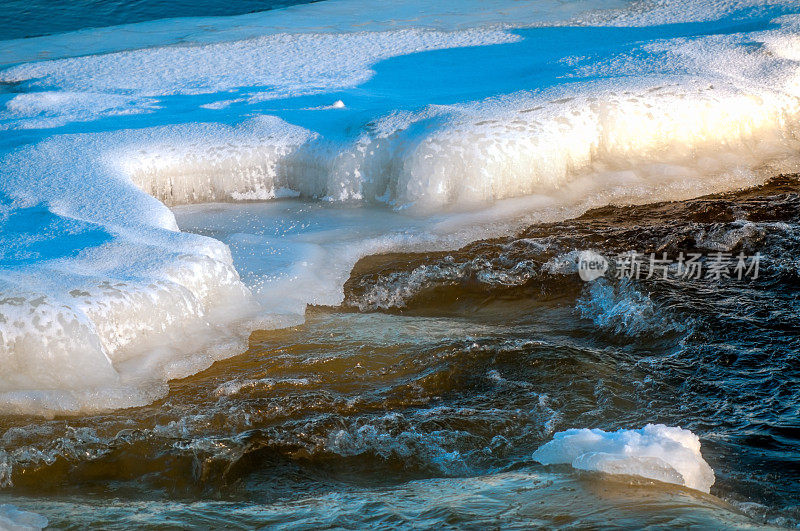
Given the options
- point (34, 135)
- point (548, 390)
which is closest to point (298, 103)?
point (34, 135)

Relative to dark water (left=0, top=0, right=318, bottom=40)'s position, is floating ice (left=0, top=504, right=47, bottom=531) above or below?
below

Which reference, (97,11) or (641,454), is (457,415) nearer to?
(641,454)

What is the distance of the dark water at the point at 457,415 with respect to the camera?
191 cm

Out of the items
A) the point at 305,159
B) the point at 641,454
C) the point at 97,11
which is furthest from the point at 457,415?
the point at 97,11

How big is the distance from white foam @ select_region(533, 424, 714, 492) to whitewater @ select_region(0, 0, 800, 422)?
1.41m

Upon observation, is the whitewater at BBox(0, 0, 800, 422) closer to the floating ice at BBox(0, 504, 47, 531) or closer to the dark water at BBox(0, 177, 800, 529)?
the dark water at BBox(0, 177, 800, 529)

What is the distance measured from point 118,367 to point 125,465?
1.74 feet

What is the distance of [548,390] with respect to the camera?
2645 millimetres

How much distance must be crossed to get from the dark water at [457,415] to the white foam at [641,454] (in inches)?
1.8

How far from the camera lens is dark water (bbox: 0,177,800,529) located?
1905 millimetres

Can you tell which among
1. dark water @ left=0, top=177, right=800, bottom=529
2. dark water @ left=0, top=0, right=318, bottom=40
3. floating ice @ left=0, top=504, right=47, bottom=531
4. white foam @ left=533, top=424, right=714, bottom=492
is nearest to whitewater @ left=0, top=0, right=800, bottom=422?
dark water @ left=0, top=177, right=800, bottom=529

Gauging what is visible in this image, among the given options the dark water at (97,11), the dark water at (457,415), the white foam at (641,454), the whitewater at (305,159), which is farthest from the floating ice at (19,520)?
the dark water at (97,11)

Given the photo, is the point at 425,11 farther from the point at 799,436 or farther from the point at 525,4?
the point at 799,436

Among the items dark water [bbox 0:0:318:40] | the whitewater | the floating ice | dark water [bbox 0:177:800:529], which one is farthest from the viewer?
dark water [bbox 0:0:318:40]
